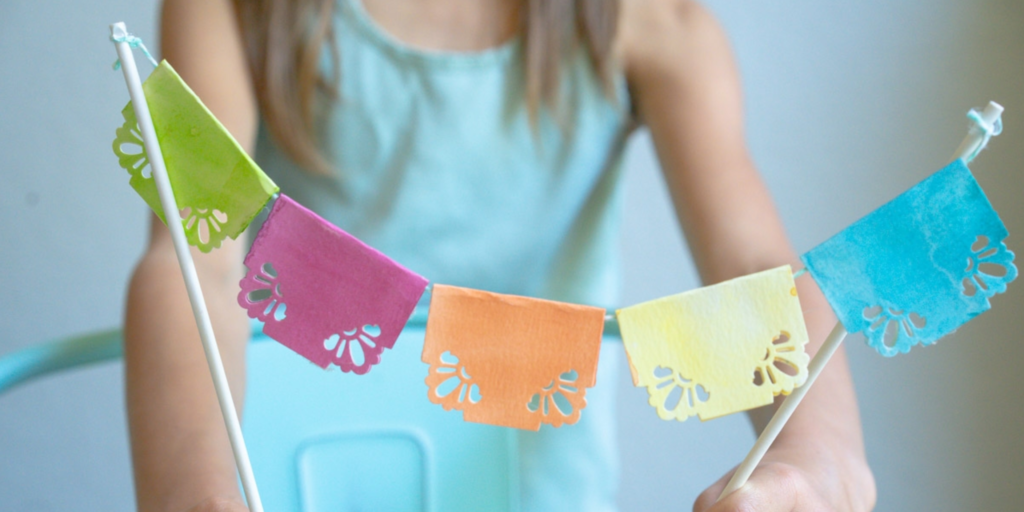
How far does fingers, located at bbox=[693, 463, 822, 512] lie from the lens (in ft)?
0.72

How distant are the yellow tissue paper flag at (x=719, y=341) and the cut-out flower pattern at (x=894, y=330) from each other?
2cm

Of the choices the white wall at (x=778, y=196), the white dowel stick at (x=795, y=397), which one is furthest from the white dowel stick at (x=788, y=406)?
the white wall at (x=778, y=196)

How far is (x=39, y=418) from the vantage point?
784 mm

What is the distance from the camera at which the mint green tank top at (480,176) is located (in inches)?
20.0

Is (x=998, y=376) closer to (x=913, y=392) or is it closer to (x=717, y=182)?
(x=913, y=392)

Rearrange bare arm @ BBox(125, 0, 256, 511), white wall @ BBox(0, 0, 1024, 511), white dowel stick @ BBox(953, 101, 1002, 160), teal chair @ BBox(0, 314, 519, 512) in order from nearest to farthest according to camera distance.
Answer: white dowel stick @ BBox(953, 101, 1002, 160)
bare arm @ BBox(125, 0, 256, 511)
teal chair @ BBox(0, 314, 519, 512)
white wall @ BBox(0, 0, 1024, 511)

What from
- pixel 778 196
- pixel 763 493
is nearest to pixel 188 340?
pixel 763 493

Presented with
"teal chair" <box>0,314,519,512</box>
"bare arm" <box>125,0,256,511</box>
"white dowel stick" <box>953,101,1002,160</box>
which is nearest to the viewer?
"white dowel stick" <box>953,101,1002,160</box>

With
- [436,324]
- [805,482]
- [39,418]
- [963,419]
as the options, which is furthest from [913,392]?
[39,418]

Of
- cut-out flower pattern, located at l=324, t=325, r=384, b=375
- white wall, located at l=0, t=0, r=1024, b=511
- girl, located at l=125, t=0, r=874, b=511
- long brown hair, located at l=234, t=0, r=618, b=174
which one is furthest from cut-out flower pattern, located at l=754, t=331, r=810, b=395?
white wall, located at l=0, t=0, r=1024, b=511

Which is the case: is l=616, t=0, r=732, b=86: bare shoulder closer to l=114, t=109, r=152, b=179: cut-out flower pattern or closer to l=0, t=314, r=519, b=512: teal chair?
l=0, t=314, r=519, b=512: teal chair

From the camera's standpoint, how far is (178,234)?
21 centimetres

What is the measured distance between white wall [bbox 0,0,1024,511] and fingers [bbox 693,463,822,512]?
0.54m

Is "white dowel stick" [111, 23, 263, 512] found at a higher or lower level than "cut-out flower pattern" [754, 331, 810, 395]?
higher
